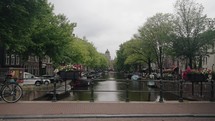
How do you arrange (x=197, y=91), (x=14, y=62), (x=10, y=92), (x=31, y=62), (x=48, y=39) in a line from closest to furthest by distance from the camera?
(x=10, y=92) → (x=197, y=91) → (x=48, y=39) → (x=14, y=62) → (x=31, y=62)

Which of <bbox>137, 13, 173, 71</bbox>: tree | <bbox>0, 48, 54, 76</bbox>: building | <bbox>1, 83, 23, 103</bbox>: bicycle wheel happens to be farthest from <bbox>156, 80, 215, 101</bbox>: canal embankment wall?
<bbox>137, 13, 173, 71</bbox>: tree

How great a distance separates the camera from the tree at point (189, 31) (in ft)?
128

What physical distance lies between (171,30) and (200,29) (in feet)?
13.2

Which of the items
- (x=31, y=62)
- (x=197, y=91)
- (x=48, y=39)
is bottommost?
(x=197, y=91)

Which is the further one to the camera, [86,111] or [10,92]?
[10,92]

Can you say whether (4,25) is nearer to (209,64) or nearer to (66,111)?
(66,111)

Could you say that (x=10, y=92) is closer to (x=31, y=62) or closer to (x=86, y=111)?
A: (x=86, y=111)

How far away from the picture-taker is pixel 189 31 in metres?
39.6

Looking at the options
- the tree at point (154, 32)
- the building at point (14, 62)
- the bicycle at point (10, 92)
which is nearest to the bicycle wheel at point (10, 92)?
the bicycle at point (10, 92)

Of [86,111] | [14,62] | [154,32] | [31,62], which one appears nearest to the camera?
[86,111]

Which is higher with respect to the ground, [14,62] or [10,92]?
[14,62]

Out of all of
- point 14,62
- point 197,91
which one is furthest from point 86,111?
point 14,62

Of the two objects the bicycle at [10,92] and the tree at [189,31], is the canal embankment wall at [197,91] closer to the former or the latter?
the bicycle at [10,92]

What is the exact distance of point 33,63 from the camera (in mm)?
58906
